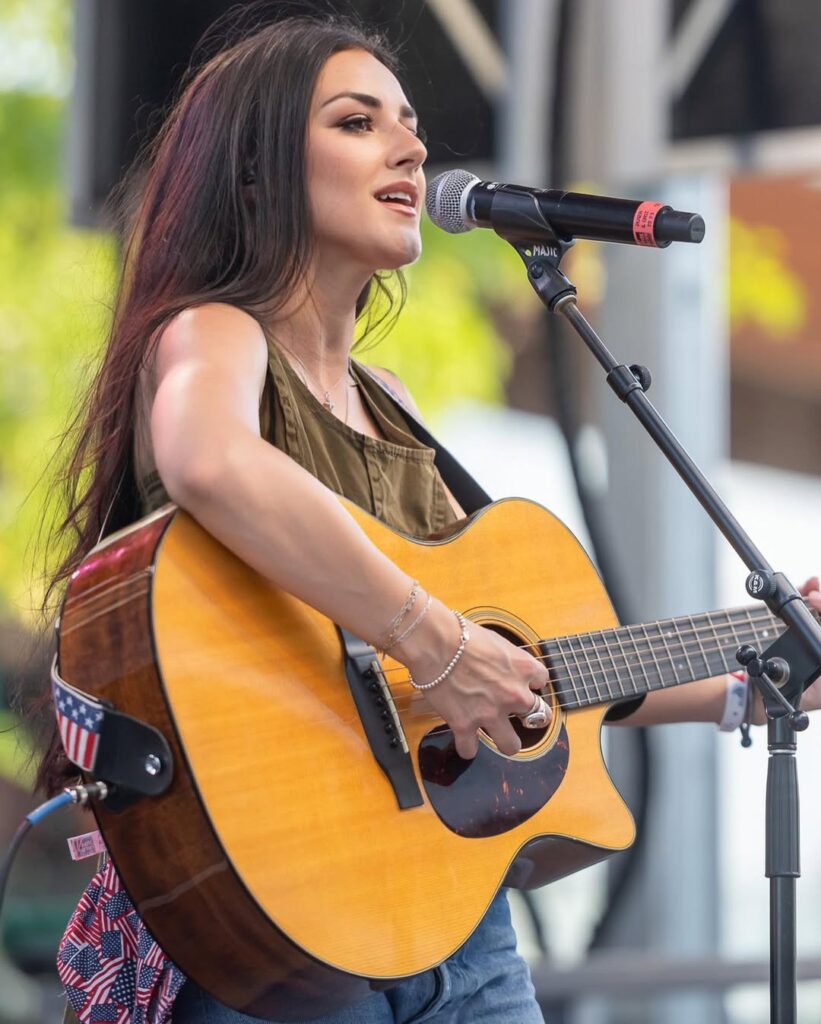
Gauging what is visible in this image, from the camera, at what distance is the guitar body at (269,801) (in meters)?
1.73

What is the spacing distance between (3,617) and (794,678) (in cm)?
575

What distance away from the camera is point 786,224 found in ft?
24.3

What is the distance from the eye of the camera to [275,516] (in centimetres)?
182

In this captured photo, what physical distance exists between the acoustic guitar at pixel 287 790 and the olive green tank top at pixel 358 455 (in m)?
0.11

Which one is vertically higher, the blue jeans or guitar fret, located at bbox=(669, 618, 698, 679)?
guitar fret, located at bbox=(669, 618, 698, 679)

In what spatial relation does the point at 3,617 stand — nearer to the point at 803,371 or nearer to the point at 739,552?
the point at 803,371

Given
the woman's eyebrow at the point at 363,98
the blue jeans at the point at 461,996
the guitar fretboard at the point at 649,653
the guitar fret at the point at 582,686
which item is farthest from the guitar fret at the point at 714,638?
the woman's eyebrow at the point at 363,98

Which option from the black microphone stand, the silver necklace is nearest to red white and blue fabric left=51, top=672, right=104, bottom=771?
the silver necklace

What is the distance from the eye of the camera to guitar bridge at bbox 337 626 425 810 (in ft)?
6.29

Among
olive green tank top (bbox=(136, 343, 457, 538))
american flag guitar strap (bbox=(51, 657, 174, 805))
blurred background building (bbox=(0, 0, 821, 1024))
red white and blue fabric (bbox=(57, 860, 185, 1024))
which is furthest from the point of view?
blurred background building (bbox=(0, 0, 821, 1024))

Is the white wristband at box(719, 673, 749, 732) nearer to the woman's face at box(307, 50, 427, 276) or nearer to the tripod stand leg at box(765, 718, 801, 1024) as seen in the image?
the tripod stand leg at box(765, 718, 801, 1024)

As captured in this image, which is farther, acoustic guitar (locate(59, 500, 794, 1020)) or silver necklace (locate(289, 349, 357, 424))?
silver necklace (locate(289, 349, 357, 424))

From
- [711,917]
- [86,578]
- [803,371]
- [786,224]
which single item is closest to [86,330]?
[86,578]

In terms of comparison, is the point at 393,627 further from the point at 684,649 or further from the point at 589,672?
the point at 684,649
